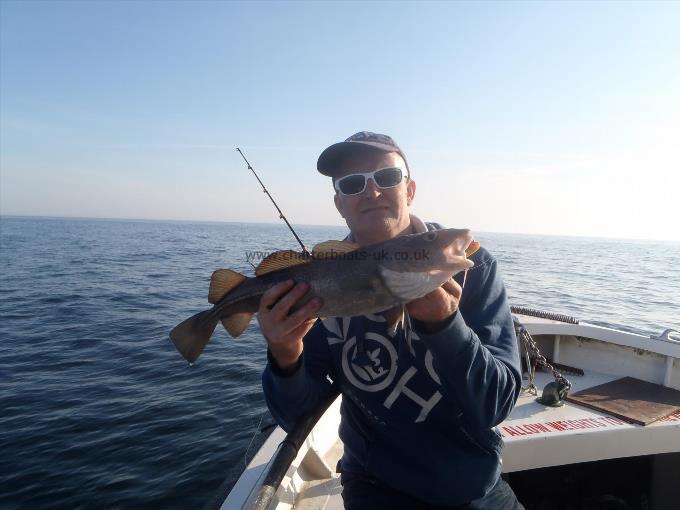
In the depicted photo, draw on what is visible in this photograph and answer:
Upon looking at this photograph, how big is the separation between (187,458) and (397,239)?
299 inches

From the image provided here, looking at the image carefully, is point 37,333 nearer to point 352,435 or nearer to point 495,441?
point 352,435

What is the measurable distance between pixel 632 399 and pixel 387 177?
16.2ft

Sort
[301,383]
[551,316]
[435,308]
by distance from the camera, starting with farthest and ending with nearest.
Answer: [551,316], [301,383], [435,308]

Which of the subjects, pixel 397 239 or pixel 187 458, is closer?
pixel 397 239

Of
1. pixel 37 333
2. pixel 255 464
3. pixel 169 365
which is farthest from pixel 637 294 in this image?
pixel 37 333

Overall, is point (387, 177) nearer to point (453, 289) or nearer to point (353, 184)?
point (353, 184)

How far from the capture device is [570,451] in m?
4.52

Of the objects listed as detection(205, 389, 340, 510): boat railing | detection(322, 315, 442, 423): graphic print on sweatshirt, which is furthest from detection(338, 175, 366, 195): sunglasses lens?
detection(205, 389, 340, 510): boat railing

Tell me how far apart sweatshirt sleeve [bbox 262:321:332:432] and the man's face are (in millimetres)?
1057

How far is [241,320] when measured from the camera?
360 cm

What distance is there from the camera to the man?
2.73 m

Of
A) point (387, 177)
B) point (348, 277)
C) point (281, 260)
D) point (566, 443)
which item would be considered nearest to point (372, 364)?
point (348, 277)

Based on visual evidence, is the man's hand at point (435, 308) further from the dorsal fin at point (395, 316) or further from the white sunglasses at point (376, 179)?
the white sunglasses at point (376, 179)

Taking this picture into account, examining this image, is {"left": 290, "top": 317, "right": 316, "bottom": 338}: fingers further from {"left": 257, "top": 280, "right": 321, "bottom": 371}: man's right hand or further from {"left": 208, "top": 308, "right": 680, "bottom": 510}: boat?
{"left": 208, "top": 308, "right": 680, "bottom": 510}: boat
